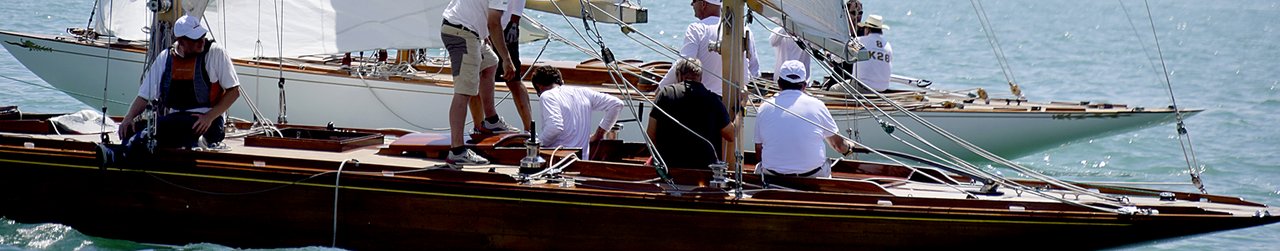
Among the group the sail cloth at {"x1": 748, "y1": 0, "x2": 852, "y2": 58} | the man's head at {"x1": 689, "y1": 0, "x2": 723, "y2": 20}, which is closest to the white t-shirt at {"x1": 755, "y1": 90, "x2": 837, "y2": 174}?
the sail cloth at {"x1": 748, "y1": 0, "x2": 852, "y2": 58}

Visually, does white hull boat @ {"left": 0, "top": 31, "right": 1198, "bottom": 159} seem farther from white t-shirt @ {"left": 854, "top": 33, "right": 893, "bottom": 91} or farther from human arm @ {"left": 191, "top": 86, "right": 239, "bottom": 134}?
human arm @ {"left": 191, "top": 86, "right": 239, "bottom": 134}

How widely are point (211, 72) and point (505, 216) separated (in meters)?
1.90

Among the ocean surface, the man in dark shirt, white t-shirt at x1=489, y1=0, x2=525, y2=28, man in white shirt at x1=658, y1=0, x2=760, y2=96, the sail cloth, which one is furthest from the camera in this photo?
the ocean surface

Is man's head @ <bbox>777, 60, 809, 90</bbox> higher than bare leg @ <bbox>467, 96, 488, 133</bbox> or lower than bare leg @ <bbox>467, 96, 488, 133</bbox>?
higher

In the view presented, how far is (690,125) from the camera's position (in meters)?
9.34

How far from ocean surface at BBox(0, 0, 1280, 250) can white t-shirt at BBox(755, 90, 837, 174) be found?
6.15 feet

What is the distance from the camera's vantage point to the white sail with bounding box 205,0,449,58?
13.4 metres

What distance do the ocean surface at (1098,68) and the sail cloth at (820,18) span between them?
6.63 feet

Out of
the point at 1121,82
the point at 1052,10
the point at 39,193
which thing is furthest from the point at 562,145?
the point at 1052,10

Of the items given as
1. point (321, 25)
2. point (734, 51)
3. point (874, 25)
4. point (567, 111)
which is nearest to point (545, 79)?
point (567, 111)

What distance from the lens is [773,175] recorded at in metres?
9.33

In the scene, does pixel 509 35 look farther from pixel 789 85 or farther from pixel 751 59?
pixel 789 85

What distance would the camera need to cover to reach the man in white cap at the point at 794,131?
911cm

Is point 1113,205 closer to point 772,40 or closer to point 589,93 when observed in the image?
point 589,93
